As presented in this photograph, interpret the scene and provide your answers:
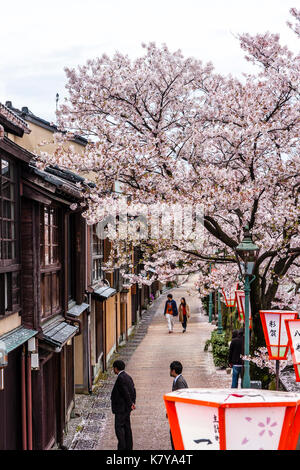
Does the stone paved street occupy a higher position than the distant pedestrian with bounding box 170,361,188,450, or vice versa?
the distant pedestrian with bounding box 170,361,188,450

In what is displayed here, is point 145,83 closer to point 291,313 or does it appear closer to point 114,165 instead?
point 114,165

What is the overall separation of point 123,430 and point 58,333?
2347 millimetres

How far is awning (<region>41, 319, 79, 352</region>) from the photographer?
11562 millimetres

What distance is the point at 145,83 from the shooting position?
14125 millimetres

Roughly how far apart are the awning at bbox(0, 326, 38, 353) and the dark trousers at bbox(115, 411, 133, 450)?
253cm

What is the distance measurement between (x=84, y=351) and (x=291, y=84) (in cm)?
1028

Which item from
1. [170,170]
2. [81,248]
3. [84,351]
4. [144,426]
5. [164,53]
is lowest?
[144,426]

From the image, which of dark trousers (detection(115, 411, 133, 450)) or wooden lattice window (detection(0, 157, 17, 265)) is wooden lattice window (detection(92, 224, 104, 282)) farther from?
wooden lattice window (detection(0, 157, 17, 265))

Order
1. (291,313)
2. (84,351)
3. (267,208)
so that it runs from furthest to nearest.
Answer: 1. (84,351)
2. (267,208)
3. (291,313)

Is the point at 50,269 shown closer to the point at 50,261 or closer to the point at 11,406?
the point at 50,261

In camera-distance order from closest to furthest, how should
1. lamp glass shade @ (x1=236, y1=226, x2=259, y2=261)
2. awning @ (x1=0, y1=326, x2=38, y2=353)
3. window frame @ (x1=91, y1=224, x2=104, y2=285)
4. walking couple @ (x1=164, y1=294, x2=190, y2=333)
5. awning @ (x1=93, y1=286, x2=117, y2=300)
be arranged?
awning @ (x1=0, y1=326, x2=38, y2=353), lamp glass shade @ (x1=236, y1=226, x2=259, y2=261), awning @ (x1=93, y1=286, x2=117, y2=300), window frame @ (x1=91, y1=224, x2=104, y2=285), walking couple @ (x1=164, y1=294, x2=190, y2=333)

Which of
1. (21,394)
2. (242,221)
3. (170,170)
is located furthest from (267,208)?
(21,394)

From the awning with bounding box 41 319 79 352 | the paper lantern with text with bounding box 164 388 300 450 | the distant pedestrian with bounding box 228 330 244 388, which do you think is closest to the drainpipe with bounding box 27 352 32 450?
the awning with bounding box 41 319 79 352

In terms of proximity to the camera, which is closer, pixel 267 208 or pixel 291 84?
pixel 291 84
